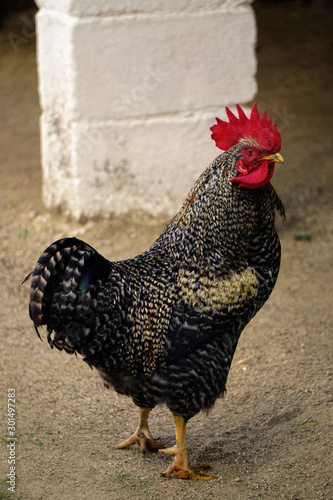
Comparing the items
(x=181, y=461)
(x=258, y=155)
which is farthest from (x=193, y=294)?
(x=181, y=461)

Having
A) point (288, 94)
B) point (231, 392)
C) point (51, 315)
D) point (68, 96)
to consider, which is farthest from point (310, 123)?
point (51, 315)

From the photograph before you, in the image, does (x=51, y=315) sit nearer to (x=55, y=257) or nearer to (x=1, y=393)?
(x=55, y=257)

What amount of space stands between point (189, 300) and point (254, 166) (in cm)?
88

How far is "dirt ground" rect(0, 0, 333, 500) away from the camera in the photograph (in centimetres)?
371

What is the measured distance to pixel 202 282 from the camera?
367 centimetres

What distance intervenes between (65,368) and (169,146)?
9.84 feet

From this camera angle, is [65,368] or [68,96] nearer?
[65,368]

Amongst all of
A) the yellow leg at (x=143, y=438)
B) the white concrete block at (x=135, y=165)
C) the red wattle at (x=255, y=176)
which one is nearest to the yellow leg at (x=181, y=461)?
the yellow leg at (x=143, y=438)

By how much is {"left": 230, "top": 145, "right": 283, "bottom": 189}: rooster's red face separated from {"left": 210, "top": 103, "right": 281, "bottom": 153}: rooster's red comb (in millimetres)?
57

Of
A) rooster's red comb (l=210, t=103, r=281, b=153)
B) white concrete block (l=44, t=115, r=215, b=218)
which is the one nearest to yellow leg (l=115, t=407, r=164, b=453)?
rooster's red comb (l=210, t=103, r=281, b=153)

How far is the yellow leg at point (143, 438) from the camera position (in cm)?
407

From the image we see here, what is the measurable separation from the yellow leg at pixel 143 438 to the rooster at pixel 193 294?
0.26 metres

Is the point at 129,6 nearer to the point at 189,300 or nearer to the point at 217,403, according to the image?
the point at 189,300

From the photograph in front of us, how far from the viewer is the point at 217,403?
183 inches
